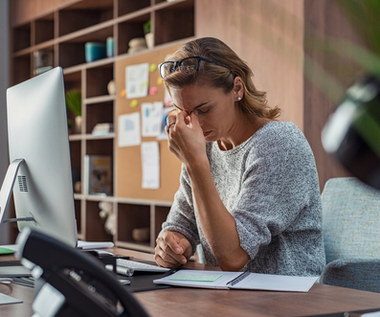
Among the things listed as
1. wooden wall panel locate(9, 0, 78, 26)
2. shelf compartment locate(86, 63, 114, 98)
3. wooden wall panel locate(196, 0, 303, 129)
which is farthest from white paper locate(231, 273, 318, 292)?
wooden wall panel locate(9, 0, 78, 26)

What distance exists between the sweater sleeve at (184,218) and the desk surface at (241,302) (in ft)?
1.88

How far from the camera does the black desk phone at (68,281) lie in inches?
22.0

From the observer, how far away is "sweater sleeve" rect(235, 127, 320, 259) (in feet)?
4.96

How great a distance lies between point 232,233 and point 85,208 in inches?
129

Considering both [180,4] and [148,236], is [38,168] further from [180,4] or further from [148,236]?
[148,236]

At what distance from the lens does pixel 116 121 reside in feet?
13.8

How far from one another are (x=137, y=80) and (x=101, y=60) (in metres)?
0.64

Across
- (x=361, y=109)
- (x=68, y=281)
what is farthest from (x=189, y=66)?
(x=361, y=109)

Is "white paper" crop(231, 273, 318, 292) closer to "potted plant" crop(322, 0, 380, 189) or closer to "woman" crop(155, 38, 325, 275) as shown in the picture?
"woman" crop(155, 38, 325, 275)

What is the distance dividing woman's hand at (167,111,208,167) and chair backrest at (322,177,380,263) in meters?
0.69

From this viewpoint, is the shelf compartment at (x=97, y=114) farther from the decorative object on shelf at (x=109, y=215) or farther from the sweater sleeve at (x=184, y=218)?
the sweater sleeve at (x=184, y=218)

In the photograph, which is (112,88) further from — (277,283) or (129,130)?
(277,283)

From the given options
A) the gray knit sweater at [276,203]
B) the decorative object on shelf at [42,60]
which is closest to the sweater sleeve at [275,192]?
the gray knit sweater at [276,203]

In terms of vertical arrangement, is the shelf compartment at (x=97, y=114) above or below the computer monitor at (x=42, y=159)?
above
